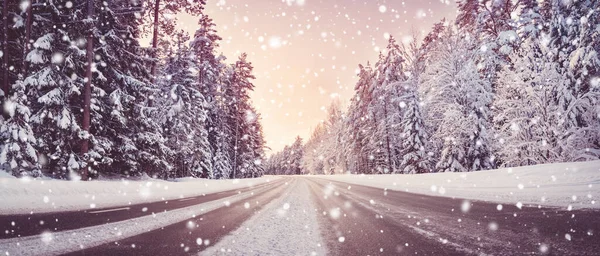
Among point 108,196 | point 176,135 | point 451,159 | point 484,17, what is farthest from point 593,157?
point 176,135

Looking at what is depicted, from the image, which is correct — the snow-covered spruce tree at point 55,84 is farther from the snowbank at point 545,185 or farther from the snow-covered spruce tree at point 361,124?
the snow-covered spruce tree at point 361,124

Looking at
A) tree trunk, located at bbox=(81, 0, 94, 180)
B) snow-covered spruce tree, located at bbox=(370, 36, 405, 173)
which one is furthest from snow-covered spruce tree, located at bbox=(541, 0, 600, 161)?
tree trunk, located at bbox=(81, 0, 94, 180)

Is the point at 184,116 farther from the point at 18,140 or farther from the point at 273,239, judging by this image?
the point at 273,239

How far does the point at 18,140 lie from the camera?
1127 cm

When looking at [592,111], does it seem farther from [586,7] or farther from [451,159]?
[451,159]

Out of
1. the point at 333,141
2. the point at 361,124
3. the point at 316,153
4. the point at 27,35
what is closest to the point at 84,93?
the point at 27,35

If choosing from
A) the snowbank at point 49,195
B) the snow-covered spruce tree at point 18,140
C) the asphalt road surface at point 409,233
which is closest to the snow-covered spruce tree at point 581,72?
the asphalt road surface at point 409,233

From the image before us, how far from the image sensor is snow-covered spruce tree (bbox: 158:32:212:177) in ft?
76.1

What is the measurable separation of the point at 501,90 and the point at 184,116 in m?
22.7

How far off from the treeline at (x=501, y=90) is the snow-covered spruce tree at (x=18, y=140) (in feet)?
75.8

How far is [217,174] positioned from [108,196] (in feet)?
72.4

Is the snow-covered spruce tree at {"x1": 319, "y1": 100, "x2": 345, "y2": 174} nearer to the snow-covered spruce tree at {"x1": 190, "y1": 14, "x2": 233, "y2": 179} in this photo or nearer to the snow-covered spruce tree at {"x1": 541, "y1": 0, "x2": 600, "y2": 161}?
the snow-covered spruce tree at {"x1": 190, "y1": 14, "x2": 233, "y2": 179}

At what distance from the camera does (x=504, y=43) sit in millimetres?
19172

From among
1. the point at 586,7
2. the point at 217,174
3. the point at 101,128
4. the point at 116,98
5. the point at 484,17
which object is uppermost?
the point at 484,17
